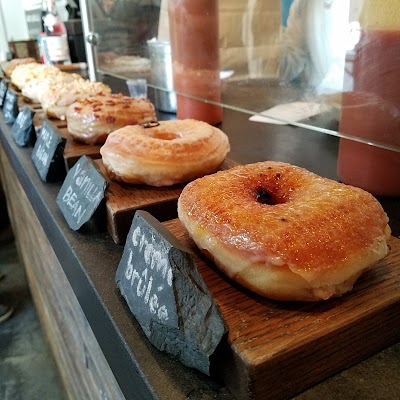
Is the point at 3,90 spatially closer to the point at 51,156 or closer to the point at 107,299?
the point at 51,156

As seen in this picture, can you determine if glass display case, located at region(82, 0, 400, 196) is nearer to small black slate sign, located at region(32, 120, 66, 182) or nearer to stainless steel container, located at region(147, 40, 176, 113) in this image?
stainless steel container, located at region(147, 40, 176, 113)

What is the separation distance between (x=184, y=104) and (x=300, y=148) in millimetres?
586

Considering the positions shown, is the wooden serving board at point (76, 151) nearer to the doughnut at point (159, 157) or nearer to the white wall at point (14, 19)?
the doughnut at point (159, 157)

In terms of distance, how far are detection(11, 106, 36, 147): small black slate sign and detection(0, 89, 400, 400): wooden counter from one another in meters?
0.03

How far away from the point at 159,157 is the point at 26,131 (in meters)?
0.86

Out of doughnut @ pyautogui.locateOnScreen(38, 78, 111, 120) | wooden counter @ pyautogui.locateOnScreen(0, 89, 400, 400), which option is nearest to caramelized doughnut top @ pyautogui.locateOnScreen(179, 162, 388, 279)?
wooden counter @ pyautogui.locateOnScreen(0, 89, 400, 400)

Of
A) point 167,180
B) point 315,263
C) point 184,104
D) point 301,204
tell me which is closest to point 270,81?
point 184,104

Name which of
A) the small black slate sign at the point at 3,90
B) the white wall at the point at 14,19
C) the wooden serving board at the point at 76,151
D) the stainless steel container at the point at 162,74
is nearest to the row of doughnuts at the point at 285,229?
the wooden serving board at the point at 76,151

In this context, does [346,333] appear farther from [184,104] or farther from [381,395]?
[184,104]

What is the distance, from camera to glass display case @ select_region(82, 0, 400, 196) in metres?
0.90

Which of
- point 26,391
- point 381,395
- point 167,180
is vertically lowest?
point 26,391

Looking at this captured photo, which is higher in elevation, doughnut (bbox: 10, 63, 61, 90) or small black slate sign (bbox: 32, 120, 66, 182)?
doughnut (bbox: 10, 63, 61, 90)

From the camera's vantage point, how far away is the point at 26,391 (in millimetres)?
2367

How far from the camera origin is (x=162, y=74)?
Result: 6.61 feet
